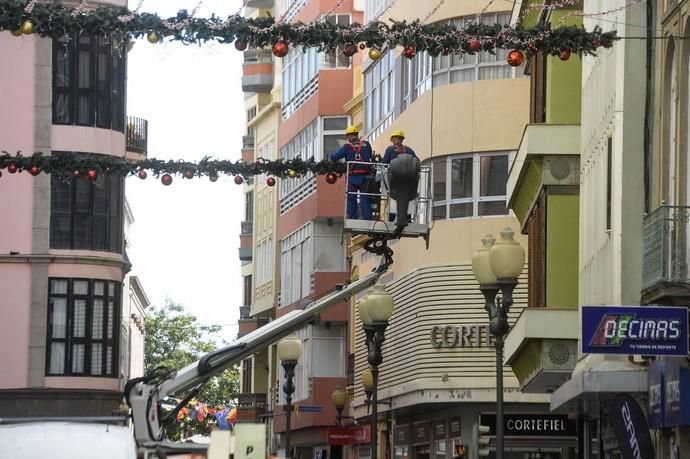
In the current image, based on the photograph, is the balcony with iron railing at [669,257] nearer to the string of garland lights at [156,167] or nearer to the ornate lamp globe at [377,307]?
the string of garland lights at [156,167]

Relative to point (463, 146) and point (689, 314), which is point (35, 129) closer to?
point (463, 146)

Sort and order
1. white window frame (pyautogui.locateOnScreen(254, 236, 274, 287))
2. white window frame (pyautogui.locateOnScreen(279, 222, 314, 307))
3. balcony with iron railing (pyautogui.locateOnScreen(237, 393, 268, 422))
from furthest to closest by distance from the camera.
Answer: balcony with iron railing (pyautogui.locateOnScreen(237, 393, 268, 422))
white window frame (pyautogui.locateOnScreen(254, 236, 274, 287))
white window frame (pyautogui.locateOnScreen(279, 222, 314, 307))

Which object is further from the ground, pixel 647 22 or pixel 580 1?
pixel 580 1

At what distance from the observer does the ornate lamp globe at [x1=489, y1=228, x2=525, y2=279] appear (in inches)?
979

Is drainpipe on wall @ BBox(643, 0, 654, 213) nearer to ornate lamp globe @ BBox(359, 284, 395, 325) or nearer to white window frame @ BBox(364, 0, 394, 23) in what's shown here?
ornate lamp globe @ BBox(359, 284, 395, 325)

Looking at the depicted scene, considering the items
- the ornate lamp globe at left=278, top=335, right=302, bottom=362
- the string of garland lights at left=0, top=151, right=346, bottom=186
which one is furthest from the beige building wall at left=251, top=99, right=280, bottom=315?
the string of garland lights at left=0, top=151, right=346, bottom=186

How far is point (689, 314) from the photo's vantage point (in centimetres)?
2211

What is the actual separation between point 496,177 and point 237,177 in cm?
2137

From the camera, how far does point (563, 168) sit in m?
34.2

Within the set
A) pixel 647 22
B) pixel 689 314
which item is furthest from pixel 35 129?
pixel 689 314

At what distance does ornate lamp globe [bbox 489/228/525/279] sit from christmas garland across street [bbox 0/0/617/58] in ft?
17.0

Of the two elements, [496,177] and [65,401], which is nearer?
[496,177]

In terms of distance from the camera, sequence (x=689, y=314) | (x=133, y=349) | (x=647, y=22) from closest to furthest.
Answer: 1. (x=689, y=314)
2. (x=647, y=22)
3. (x=133, y=349)

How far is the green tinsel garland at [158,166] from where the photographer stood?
22594 mm
